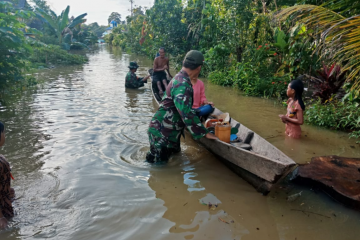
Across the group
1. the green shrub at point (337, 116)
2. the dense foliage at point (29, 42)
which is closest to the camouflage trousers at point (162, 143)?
the green shrub at point (337, 116)

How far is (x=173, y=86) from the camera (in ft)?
11.1

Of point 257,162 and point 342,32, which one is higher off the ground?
point 342,32

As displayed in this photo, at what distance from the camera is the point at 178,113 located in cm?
362

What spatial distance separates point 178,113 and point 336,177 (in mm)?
2114

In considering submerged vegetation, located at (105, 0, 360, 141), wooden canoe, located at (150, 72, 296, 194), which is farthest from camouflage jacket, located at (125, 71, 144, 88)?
wooden canoe, located at (150, 72, 296, 194)

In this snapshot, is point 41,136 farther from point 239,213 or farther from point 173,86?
point 239,213

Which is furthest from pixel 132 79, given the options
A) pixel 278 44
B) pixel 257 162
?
pixel 257 162

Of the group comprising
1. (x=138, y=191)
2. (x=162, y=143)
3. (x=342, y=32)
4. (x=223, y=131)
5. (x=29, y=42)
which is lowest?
(x=138, y=191)

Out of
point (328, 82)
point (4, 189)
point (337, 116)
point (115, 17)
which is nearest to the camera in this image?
point (4, 189)

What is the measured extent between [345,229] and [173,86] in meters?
2.37

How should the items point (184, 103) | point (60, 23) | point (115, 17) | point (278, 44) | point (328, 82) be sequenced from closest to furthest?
point (184, 103) → point (328, 82) → point (278, 44) → point (60, 23) → point (115, 17)

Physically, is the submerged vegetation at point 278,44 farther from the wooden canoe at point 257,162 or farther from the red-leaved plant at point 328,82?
the wooden canoe at point 257,162

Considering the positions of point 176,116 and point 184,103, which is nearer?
point 184,103

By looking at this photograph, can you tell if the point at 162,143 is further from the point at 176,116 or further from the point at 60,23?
the point at 60,23
